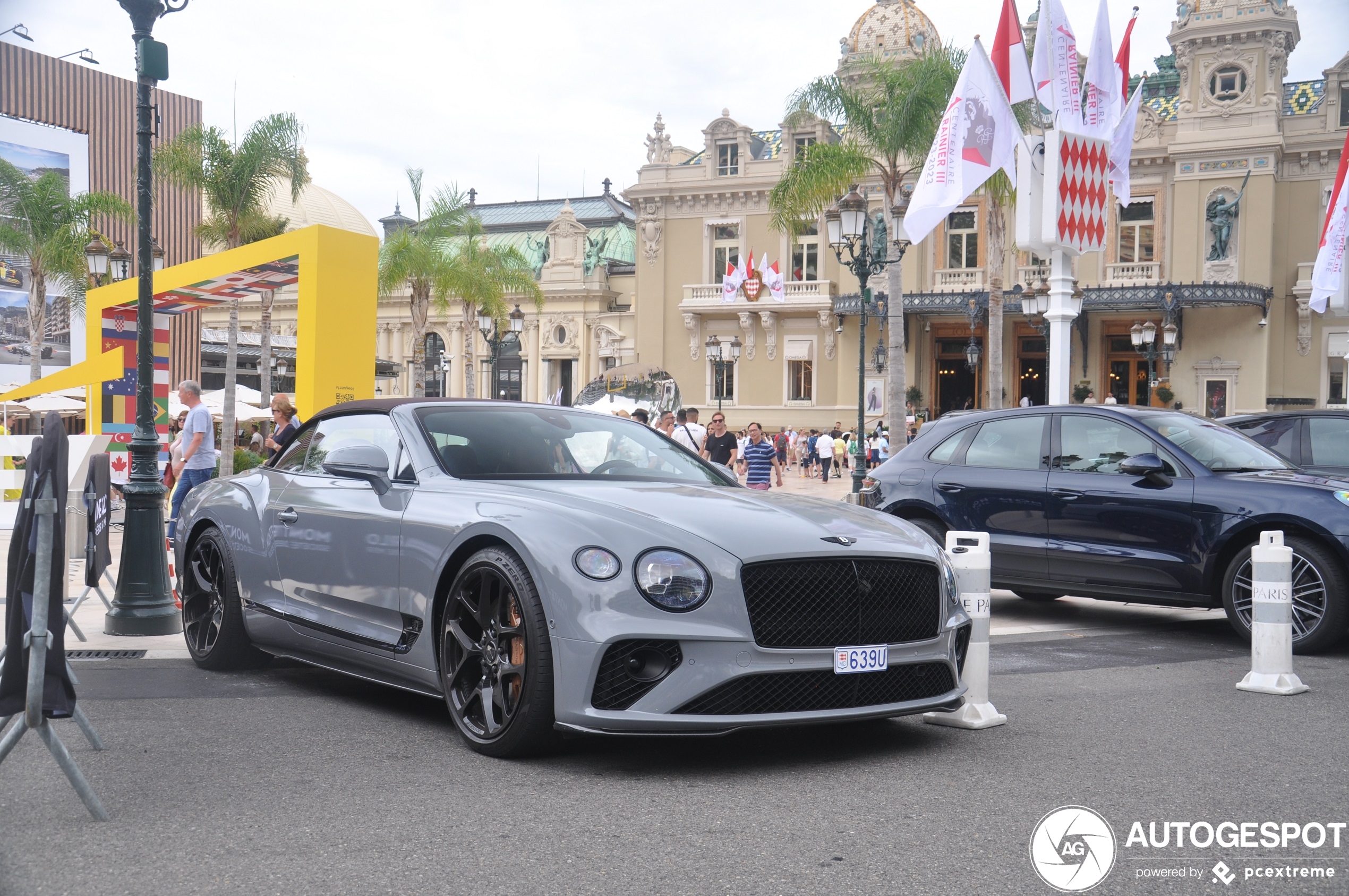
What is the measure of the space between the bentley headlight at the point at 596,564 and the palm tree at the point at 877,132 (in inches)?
837

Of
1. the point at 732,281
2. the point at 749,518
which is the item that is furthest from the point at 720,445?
the point at 732,281

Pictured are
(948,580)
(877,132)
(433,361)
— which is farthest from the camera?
(433,361)

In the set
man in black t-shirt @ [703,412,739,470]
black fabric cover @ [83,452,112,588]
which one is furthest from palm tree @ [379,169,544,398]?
black fabric cover @ [83,452,112,588]

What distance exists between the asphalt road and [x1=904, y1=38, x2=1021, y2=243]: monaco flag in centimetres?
773

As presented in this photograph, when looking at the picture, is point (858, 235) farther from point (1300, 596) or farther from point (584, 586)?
point (584, 586)

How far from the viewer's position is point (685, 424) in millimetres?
17734

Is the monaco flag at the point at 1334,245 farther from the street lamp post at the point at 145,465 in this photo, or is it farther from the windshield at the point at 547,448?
the street lamp post at the point at 145,465

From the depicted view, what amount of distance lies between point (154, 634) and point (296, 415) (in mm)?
4286

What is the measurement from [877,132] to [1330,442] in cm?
1842

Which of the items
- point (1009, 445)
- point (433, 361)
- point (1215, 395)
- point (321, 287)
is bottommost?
point (1009, 445)

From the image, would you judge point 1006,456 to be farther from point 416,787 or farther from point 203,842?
point 203,842

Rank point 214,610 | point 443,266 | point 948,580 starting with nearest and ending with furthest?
point 948,580, point 214,610, point 443,266

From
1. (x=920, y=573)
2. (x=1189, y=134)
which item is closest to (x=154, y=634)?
(x=920, y=573)

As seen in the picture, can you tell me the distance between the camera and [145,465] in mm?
8531
